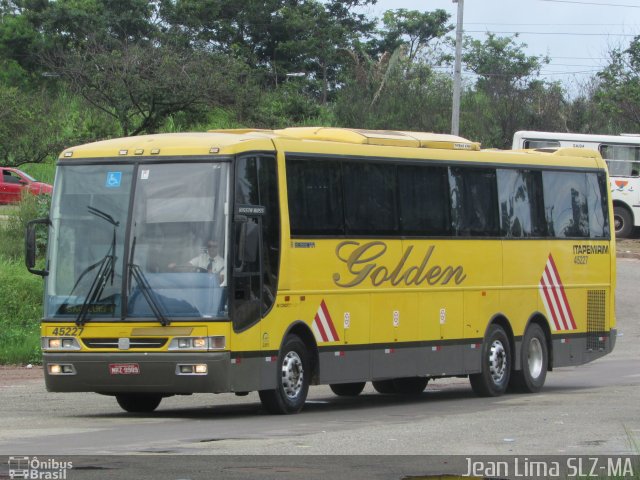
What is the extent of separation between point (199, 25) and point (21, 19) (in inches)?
340

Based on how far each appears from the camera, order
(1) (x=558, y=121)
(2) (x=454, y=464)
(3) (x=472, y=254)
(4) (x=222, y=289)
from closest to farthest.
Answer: (2) (x=454, y=464) → (4) (x=222, y=289) → (3) (x=472, y=254) → (1) (x=558, y=121)

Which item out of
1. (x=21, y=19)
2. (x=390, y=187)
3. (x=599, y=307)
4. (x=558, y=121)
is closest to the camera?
(x=390, y=187)

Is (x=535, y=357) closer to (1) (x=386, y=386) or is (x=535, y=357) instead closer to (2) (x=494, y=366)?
(2) (x=494, y=366)

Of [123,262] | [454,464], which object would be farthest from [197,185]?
[454,464]

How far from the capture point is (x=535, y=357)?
2053cm

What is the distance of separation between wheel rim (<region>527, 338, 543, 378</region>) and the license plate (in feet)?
24.8

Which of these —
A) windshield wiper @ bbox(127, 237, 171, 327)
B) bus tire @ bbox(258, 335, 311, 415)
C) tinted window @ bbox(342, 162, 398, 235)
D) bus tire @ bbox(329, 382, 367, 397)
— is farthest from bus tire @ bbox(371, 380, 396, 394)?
windshield wiper @ bbox(127, 237, 171, 327)

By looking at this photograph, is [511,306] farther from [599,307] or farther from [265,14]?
[265,14]

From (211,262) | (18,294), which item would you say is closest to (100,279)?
(211,262)

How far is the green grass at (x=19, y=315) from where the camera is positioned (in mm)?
24734

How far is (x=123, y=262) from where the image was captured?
49.2 feet

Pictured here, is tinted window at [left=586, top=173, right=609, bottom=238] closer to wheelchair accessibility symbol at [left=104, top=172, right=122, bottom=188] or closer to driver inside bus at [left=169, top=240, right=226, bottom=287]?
driver inside bus at [left=169, top=240, right=226, bottom=287]

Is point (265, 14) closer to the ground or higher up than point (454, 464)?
higher up

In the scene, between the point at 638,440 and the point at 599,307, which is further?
the point at 599,307
